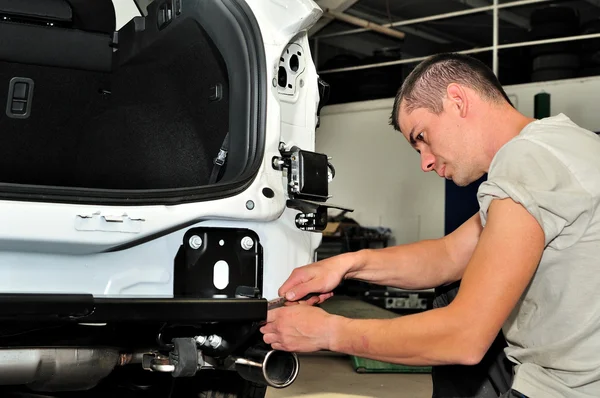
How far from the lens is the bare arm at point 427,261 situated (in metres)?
2.68

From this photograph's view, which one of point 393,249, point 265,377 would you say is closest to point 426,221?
point 393,249

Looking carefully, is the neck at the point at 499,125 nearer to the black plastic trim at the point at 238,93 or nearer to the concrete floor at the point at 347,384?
the black plastic trim at the point at 238,93

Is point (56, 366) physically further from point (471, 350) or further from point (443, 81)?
point (443, 81)

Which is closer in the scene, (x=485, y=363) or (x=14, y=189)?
(x=14, y=189)

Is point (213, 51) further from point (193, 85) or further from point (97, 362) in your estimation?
point (97, 362)

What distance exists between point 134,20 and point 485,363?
5.77 ft

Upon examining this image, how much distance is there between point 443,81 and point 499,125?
0.70 ft

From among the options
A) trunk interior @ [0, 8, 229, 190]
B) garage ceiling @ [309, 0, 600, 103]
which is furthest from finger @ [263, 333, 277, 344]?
garage ceiling @ [309, 0, 600, 103]

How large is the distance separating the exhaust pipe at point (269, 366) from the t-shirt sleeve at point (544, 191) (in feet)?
2.24

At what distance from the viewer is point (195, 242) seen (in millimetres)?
2129

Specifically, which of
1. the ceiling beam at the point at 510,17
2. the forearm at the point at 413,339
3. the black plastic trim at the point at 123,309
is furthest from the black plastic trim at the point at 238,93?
the ceiling beam at the point at 510,17

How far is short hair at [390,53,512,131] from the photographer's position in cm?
223

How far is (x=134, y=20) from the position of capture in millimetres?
2799

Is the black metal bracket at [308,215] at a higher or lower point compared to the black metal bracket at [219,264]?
higher
